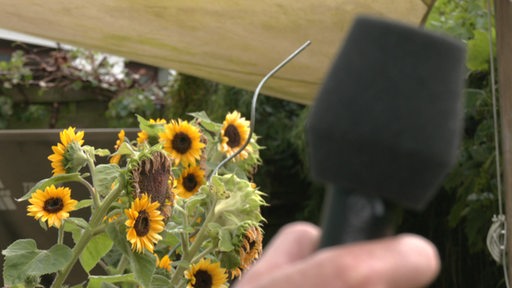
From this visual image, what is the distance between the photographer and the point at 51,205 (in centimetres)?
182

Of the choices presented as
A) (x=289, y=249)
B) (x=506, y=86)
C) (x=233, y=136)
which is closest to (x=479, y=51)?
(x=506, y=86)

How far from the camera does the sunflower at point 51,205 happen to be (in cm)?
181

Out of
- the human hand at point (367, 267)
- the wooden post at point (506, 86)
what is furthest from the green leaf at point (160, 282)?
the human hand at point (367, 267)

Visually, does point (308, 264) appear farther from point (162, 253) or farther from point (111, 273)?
point (162, 253)

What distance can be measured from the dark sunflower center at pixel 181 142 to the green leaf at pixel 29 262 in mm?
395

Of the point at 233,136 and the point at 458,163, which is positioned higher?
the point at 233,136

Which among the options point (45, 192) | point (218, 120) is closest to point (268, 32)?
point (45, 192)

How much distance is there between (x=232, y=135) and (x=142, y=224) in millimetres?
548

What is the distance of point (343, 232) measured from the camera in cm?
47

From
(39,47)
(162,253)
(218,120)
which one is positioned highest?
(162,253)

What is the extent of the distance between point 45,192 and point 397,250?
4.81 ft

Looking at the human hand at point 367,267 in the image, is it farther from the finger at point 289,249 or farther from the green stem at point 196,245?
the green stem at point 196,245

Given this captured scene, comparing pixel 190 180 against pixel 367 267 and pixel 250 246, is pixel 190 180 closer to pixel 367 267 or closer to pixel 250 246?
pixel 250 246

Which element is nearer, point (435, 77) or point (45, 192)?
point (435, 77)
